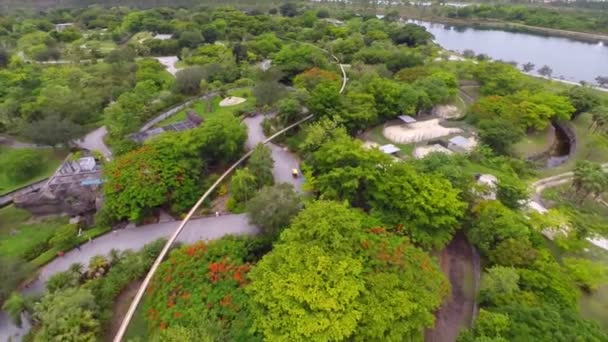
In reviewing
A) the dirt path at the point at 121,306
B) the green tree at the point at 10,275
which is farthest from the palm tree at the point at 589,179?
the green tree at the point at 10,275

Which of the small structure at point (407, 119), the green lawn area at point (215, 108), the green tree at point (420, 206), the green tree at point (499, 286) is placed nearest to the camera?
the green tree at point (499, 286)

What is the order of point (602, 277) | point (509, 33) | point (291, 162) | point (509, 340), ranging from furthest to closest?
point (509, 33) → point (291, 162) → point (602, 277) → point (509, 340)

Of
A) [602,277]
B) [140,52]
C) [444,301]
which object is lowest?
[444,301]

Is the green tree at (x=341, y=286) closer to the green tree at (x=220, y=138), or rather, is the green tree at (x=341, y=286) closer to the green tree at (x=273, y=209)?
the green tree at (x=273, y=209)

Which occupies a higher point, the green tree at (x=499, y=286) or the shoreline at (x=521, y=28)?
the shoreline at (x=521, y=28)

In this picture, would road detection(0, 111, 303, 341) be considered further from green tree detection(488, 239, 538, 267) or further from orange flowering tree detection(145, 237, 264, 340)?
green tree detection(488, 239, 538, 267)

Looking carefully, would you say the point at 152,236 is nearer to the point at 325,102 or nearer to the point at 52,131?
the point at 52,131

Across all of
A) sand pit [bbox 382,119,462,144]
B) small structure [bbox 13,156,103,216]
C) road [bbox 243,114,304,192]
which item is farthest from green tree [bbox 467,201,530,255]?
small structure [bbox 13,156,103,216]

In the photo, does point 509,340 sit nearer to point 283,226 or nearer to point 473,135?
point 283,226

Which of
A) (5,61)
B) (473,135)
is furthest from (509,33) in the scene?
(5,61)
